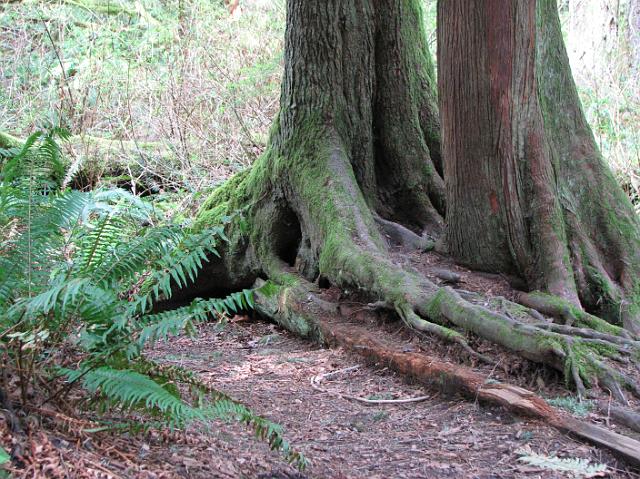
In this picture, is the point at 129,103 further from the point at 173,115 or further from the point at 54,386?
the point at 54,386

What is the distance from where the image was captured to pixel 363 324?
17.3 ft

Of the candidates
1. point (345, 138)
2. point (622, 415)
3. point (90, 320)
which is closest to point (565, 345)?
point (622, 415)

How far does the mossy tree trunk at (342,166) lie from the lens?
5781 mm

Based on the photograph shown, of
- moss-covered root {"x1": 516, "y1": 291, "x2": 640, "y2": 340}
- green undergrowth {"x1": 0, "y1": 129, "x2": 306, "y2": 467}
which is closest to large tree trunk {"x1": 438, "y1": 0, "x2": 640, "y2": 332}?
moss-covered root {"x1": 516, "y1": 291, "x2": 640, "y2": 340}

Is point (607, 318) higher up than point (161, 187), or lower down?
lower down

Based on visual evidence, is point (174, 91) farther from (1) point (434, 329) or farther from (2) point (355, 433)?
(2) point (355, 433)

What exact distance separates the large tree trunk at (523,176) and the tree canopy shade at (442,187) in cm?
1

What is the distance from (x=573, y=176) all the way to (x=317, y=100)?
245cm

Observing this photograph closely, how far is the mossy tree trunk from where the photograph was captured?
578cm

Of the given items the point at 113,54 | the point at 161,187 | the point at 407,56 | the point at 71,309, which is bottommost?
the point at 71,309

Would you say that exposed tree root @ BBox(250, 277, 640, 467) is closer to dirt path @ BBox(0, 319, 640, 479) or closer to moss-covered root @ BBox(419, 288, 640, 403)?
dirt path @ BBox(0, 319, 640, 479)

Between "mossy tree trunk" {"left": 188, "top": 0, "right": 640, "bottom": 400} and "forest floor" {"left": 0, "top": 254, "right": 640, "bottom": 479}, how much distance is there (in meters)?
0.66

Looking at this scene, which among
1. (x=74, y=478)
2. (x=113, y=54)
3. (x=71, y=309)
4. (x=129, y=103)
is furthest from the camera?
(x=113, y=54)

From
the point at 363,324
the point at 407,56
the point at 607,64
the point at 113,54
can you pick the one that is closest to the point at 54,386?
the point at 363,324
